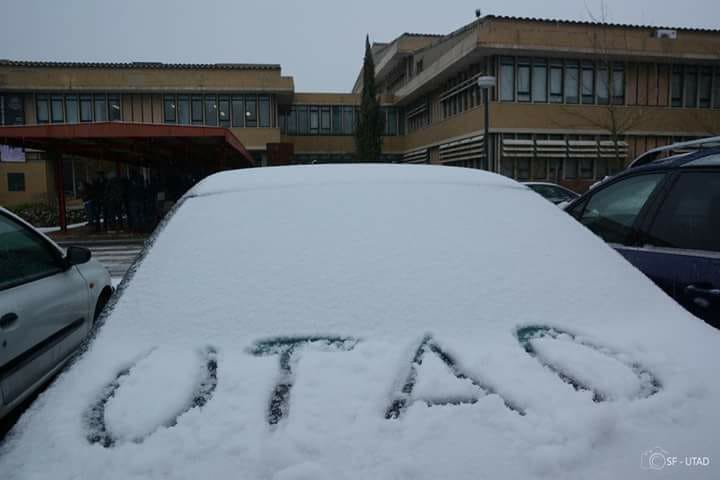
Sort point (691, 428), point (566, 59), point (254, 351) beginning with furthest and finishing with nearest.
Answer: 1. point (566, 59)
2. point (254, 351)
3. point (691, 428)

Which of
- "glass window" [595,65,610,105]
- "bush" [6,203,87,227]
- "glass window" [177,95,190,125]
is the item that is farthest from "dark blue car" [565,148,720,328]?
"glass window" [177,95,190,125]

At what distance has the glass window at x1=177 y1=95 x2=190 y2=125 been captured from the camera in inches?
1211

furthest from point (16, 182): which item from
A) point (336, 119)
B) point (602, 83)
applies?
point (602, 83)

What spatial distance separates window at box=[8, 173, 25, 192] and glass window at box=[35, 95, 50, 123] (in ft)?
12.8

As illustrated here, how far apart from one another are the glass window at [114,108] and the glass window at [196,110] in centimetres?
395

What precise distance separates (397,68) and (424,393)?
37.4 meters

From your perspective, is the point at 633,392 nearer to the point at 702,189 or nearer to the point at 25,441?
the point at 25,441

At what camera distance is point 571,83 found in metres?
23.2

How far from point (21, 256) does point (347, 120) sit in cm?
3446

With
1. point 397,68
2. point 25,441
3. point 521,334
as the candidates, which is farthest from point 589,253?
point 397,68

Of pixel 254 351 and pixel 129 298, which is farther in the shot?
pixel 129 298

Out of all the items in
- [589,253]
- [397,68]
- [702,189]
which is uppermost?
[397,68]

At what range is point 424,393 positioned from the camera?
152cm

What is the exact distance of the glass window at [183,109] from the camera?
30750 millimetres
